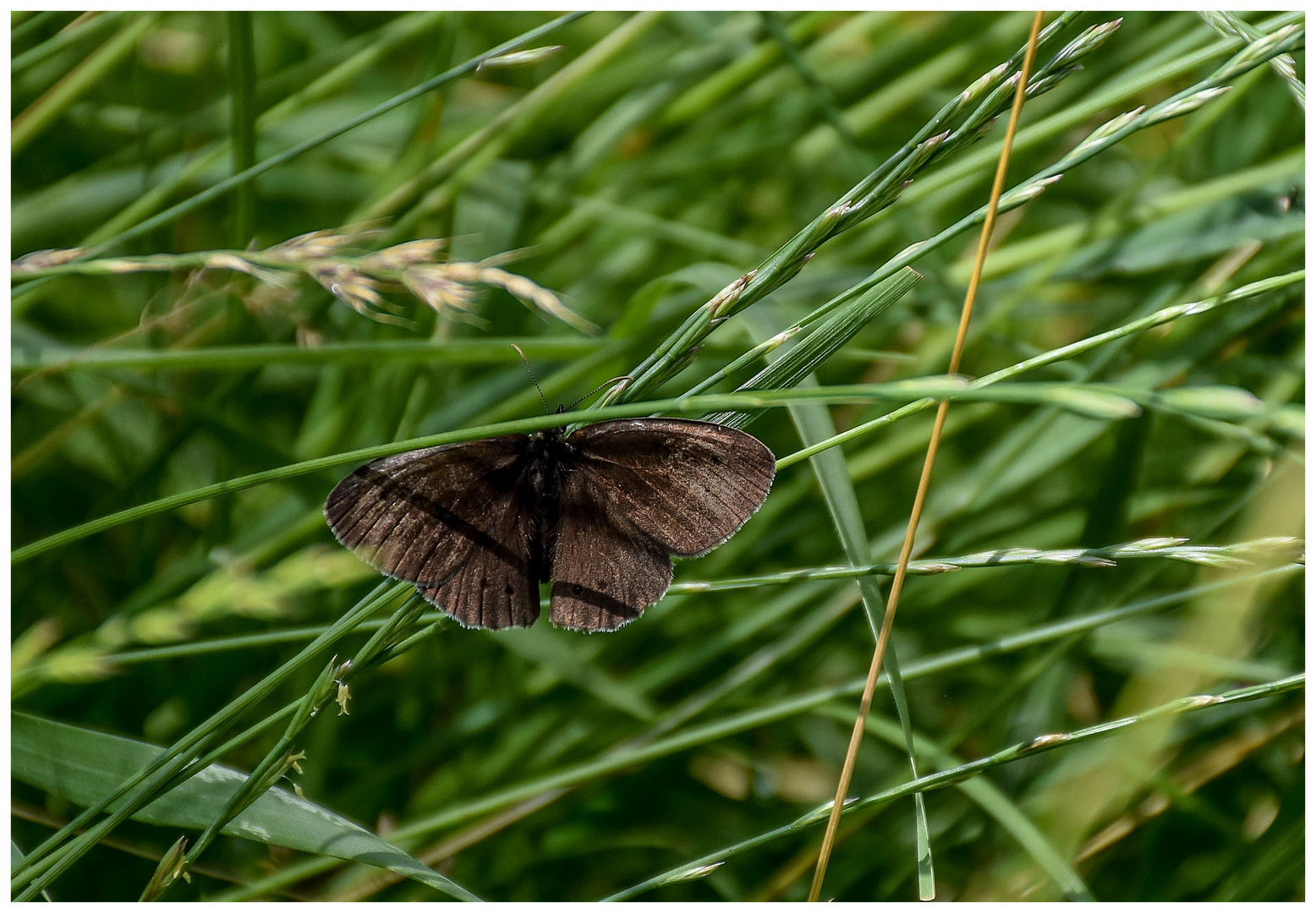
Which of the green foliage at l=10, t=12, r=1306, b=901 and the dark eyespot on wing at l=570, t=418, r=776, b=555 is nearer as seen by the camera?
the dark eyespot on wing at l=570, t=418, r=776, b=555

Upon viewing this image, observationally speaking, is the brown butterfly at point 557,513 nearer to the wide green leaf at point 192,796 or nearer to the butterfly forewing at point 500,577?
the butterfly forewing at point 500,577

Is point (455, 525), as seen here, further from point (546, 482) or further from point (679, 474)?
point (679, 474)

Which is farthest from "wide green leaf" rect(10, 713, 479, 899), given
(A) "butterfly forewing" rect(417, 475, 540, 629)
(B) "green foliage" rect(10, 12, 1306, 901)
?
(A) "butterfly forewing" rect(417, 475, 540, 629)

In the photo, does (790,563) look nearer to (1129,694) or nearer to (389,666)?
(1129,694)

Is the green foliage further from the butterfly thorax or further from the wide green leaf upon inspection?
the butterfly thorax

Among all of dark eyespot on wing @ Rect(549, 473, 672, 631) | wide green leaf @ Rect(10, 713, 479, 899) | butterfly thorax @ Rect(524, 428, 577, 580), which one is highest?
butterfly thorax @ Rect(524, 428, 577, 580)

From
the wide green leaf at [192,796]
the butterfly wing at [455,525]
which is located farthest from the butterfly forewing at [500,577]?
the wide green leaf at [192,796]

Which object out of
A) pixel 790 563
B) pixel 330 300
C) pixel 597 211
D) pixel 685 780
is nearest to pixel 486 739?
pixel 685 780
